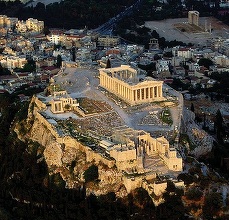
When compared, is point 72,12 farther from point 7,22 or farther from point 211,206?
point 211,206

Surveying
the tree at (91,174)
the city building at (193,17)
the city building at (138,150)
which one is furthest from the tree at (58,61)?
the tree at (91,174)

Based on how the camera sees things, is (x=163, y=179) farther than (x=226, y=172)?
No

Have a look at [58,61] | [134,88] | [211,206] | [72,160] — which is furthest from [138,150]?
[58,61]

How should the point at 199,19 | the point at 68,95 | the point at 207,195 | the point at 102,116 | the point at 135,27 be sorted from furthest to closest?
the point at 199,19, the point at 135,27, the point at 68,95, the point at 102,116, the point at 207,195

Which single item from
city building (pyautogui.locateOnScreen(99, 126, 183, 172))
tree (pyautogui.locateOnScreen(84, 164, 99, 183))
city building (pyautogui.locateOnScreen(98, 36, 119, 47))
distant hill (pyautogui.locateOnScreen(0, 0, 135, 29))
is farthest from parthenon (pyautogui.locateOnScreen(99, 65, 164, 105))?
distant hill (pyautogui.locateOnScreen(0, 0, 135, 29))

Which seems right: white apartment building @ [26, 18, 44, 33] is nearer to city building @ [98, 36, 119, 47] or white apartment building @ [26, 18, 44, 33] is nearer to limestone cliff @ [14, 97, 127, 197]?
city building @ [98, 36, 119, 47]

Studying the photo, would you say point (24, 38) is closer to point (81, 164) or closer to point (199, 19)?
point (199, 19)

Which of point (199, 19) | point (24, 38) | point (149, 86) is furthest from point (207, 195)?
point (199, 19)

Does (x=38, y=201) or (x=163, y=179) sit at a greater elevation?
(x=163, y=179)

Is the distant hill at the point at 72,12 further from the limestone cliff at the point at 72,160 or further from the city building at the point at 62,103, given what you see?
the limestone cliff at the point at 72,160
